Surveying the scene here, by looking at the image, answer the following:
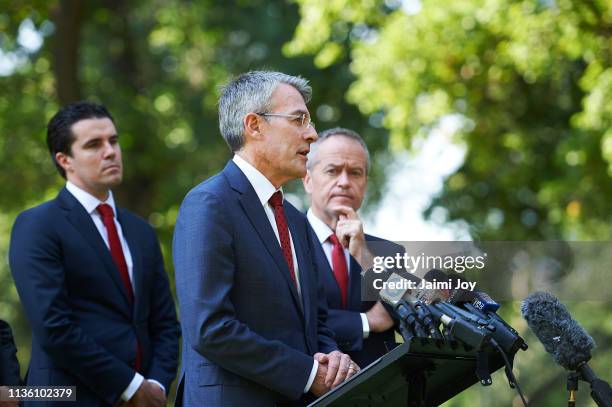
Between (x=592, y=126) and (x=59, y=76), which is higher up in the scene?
(x=59, y=76)

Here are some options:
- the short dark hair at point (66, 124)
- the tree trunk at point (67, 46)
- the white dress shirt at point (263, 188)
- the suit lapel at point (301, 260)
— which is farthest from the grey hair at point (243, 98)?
the tree trunk at point (67, 46)

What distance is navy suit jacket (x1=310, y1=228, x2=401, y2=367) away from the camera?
227 inches

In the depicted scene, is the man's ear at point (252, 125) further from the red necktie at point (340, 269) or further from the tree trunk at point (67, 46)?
the tree trunk at point (67, 46)

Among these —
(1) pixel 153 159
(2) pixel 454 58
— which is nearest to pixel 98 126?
(2) pixel 454 58

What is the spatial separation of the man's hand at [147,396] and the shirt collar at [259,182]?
162 centimetres

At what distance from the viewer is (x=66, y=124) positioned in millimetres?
6734

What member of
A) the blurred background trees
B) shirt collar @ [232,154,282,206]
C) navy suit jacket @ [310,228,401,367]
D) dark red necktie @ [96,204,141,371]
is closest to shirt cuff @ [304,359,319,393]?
shirt collar @ [232,154,282,206]

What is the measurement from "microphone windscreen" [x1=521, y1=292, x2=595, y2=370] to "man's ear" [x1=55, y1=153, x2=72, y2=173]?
11.0ft

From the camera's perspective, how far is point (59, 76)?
1598 cm

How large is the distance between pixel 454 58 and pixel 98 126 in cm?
835

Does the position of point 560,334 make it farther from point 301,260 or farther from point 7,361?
point 7,361

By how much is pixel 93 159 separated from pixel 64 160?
216mm

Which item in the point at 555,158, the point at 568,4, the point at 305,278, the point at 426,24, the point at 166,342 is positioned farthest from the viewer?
the point at 555,158

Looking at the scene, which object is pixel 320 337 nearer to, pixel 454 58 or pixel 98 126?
pixel 98 126
